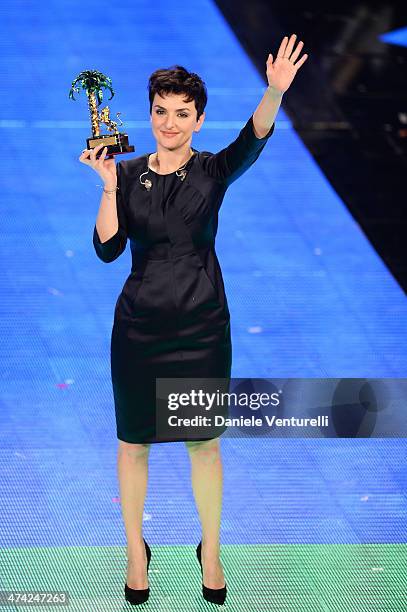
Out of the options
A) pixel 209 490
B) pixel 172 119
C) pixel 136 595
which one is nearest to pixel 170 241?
pixel 172 119

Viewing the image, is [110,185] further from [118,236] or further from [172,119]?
[172,119]

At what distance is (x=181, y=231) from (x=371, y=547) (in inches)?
58.4

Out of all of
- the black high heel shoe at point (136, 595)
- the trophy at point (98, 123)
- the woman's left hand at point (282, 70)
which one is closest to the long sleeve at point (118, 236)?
the trophy at point (98, 123)

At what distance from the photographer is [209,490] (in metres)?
3.79

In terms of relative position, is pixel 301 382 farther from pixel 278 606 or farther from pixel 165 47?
pixel 165 47

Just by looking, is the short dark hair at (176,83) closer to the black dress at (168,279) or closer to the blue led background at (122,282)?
the black dress at (168,279)

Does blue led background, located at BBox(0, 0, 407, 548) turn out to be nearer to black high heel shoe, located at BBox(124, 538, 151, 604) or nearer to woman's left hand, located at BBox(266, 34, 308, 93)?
black high heel shoe, located at BBox(124, 538, 151, 604)

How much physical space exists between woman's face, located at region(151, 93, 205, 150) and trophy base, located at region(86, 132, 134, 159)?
0.44ft

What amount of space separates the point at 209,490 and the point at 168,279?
0.73 meters

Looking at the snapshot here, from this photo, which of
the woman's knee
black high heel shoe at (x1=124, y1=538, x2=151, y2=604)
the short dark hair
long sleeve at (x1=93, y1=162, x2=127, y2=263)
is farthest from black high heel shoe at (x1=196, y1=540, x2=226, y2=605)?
the short dark hair

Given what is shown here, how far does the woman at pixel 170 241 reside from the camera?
354 centimetres

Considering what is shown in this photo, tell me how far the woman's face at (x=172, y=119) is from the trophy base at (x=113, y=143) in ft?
0.44

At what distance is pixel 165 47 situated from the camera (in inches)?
318

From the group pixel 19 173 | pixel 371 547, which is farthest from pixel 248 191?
pixel 371 547
